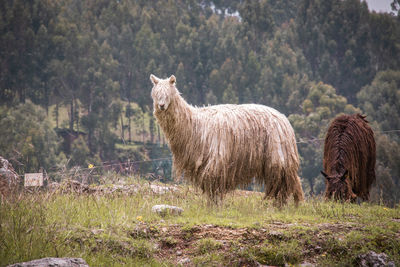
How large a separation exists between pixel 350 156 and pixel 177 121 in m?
5.03

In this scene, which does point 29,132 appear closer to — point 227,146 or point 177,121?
point 177,121

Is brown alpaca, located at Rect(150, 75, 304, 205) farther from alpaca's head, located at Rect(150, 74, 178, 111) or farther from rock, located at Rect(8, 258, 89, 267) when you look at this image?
rock, located at Rect(8, 258, 89, 267)

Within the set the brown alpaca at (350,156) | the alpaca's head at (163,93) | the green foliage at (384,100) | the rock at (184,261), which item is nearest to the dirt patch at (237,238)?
the rock at (184,261)

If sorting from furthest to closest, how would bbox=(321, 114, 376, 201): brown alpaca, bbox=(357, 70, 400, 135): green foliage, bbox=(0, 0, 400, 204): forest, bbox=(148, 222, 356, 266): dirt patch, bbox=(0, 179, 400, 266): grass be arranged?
bbox=(0, 0, 400, 204): forest < bbox=(357, 70, 400, 135): green foliage < bbox=(321, 114, 376, 201): brown alpaca < bbox=(148, 222, 356, 266): dirt patch < bbox=(0, 179, 400, 266): grass

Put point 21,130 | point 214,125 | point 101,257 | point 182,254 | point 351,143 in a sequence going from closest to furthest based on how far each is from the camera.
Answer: point 101,257 → point 182,254 → point 214,125 → point 351,143 → point 21,130

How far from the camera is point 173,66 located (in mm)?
62500

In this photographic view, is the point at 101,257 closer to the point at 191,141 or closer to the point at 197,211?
the point at 197,211

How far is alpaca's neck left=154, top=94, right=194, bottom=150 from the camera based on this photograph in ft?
31.1

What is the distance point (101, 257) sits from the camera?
6.50 m

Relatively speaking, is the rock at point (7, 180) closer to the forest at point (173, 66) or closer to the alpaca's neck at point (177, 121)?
the alpaca's neck at point (177, 121)

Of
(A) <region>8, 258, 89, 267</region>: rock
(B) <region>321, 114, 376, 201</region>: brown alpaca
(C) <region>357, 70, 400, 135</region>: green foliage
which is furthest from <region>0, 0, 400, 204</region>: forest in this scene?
(A) <region>8, 258, 89, 267</region>: rock

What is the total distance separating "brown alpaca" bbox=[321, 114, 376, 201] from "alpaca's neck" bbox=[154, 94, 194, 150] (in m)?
3.87

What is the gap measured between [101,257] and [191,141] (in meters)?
3.60

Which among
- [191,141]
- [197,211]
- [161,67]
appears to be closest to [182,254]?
[197,211]
